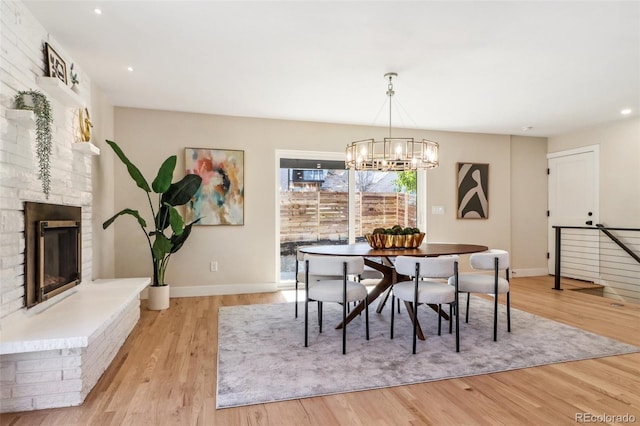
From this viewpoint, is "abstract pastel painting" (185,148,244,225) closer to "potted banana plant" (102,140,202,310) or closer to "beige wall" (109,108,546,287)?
"beige wall" (109,108,546,287)

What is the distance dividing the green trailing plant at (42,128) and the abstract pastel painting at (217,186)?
2169 millimetres


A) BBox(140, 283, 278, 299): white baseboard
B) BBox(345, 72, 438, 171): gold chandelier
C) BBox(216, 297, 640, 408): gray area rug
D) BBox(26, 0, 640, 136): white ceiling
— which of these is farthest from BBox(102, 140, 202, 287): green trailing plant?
BBox(345, 72, 438, 171): gold chandelier

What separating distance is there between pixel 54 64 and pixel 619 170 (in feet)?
22.5

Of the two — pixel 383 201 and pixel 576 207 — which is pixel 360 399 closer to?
pixel 383 201

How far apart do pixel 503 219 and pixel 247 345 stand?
498 cm

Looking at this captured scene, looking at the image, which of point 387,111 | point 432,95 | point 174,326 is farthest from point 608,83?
point 174,326

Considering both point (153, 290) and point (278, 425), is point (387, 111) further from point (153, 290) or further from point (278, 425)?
point (278, 425)

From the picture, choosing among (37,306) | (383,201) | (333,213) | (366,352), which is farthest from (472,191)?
(37,306)

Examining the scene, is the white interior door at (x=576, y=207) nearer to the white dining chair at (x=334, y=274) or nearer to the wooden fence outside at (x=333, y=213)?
the wooden fence outside at (x=333, y=213)

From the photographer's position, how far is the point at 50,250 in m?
2.70

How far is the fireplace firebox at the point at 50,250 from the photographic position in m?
2.39

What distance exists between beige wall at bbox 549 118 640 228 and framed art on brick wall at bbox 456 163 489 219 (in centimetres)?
160

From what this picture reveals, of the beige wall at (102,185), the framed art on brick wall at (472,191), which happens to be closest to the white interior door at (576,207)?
the framed art on brick wall at (472,191)

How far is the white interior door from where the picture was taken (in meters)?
5.81
